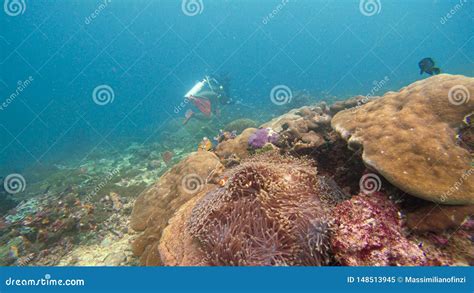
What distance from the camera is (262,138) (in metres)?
5.65

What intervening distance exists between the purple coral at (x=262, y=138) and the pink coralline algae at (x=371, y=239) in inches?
112

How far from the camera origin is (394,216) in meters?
2.84

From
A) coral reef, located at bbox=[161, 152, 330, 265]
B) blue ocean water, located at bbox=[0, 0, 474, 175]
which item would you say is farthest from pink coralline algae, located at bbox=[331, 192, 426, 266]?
blue ocean water, located at bbox=[0, 0, 474, 175]

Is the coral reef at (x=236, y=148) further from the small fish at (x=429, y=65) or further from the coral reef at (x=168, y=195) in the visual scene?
the small fish at (x=429, y=65)

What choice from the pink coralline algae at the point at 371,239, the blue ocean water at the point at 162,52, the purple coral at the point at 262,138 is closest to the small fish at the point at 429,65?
the purple coral at the point at 262,138

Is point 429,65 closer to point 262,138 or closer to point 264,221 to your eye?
point 262,138

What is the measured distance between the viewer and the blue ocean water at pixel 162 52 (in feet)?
150

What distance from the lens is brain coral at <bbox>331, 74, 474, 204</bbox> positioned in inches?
107

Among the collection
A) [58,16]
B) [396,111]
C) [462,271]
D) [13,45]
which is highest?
[396,111]

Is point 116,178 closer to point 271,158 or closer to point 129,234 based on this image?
point 129,234

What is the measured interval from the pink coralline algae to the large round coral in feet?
0.54

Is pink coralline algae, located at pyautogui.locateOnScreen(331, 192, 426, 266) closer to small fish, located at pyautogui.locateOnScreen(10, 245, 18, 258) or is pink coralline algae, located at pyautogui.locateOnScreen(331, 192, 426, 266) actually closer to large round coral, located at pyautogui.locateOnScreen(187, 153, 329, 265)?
large round coral, located at pyautogui.locateOnScreen(187, 153, 329, 265)

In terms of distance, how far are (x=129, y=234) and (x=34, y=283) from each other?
3444 mm

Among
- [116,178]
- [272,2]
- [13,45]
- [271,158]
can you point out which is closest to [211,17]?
[272,2]
